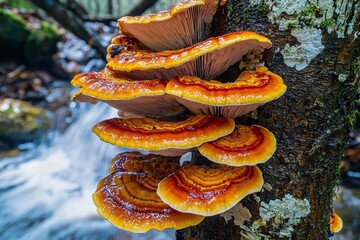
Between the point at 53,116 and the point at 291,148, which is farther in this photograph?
the point at 53,116

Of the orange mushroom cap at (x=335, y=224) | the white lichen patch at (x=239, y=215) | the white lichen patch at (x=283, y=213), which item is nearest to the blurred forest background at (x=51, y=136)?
the orange mushroom cap at (x=335, y=224)

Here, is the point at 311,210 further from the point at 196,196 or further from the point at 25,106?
the point at 25,106

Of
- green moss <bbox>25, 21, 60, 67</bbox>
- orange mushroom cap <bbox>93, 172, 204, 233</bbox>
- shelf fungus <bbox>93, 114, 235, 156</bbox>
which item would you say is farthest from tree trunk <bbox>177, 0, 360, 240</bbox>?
green moss <bbox>25, 21, 60, 67</bbox>

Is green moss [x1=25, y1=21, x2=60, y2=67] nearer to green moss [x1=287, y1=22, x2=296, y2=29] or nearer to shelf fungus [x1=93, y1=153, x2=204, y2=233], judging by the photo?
shelf fungus [x1=93, y1=153, x2=204, y2=233]

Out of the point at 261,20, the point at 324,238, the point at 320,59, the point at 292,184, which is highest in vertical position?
the point at 261,20

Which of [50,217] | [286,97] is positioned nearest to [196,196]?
[286,97]

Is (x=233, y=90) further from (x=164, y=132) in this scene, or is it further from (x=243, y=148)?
(x=164, y=132)

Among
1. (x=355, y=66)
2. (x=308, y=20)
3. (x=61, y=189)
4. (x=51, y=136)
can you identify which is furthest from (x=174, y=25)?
(x=51, y=136)
